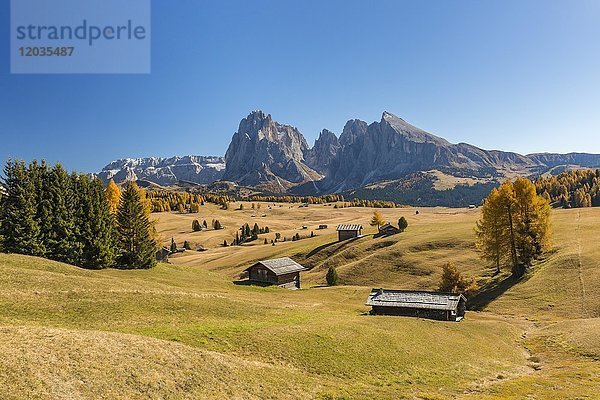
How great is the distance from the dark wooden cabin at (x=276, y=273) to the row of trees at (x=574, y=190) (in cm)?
11698

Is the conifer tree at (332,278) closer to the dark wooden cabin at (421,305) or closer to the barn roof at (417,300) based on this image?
the barn roof at (417,300)

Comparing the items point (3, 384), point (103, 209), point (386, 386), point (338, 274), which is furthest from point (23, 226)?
point (338, 274)

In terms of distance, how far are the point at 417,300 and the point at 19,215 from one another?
55.2 m

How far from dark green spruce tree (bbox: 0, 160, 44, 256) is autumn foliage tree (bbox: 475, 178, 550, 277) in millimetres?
74221

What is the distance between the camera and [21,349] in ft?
67.5

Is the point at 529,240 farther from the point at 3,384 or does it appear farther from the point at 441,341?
the point at 3,384

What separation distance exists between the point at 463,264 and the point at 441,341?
46.7 metres

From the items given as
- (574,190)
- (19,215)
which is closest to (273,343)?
(19,215)

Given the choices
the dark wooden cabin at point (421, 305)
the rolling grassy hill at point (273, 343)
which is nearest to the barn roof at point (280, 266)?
the rolling grassy hill at point (273, 343)

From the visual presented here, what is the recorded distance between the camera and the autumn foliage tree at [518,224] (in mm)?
71438

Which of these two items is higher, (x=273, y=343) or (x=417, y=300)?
(x=273, y=343)

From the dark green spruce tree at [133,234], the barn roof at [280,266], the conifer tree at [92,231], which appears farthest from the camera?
the barn roof at [280,266]

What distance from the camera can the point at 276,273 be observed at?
7369 centimetres

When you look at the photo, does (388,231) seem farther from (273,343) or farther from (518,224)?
(273,343)
